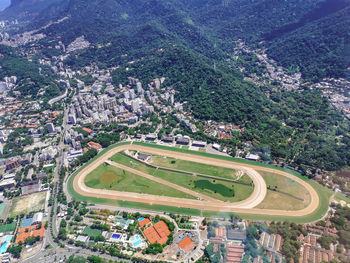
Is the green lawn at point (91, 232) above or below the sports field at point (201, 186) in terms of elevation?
below

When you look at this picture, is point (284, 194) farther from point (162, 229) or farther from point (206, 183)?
point (162, 229)

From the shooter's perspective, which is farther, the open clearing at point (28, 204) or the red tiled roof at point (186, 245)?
the open clearing at point (28, 204)

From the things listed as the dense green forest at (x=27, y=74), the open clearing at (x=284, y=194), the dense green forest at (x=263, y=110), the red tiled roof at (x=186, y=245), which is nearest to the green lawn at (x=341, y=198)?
the open clearing at (x=284, y=194)

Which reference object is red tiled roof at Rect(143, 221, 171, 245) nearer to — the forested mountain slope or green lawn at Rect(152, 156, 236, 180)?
green lawn at Rect(152, 156, 236, 180)

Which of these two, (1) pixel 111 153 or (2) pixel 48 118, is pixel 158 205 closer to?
(1) pixel 111 153

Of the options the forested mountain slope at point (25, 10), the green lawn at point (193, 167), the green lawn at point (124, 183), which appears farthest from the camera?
the forested mountain slope at point (25, 10)

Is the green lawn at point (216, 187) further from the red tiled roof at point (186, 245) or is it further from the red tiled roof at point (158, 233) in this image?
the red tiled roof at point (186, 245)
